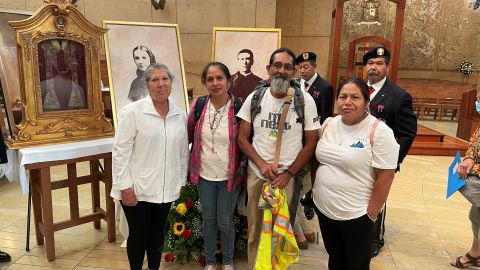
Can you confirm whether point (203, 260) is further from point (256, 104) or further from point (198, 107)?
point (256, 104)

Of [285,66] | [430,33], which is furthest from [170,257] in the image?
[430,33]

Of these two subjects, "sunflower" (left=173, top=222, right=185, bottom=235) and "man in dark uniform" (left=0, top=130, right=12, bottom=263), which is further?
"sunflower" (left=173, top=222, right=185, bottom=235)

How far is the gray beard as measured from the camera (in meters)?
2.28

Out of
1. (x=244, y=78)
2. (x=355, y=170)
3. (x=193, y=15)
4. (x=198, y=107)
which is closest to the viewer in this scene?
(x=355, y=170)

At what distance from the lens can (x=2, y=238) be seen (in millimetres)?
3322

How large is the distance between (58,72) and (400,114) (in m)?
2.62

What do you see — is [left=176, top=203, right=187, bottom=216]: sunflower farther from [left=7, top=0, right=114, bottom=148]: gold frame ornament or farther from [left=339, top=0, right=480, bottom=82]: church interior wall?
[left=339, top=0, right=480, bottom=82]: church interior wall

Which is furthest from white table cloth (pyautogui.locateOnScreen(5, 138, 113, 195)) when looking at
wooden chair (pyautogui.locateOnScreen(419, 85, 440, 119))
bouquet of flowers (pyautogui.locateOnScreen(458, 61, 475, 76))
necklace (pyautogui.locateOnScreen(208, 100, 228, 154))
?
bouquet of flowers (pyautogui.locateOnScreen(458, 61, 475, 76))

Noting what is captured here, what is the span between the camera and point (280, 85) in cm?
228

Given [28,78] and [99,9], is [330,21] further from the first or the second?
[28,78]

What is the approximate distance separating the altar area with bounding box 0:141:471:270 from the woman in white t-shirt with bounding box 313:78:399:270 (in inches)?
44.0

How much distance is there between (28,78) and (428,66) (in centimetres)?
1418

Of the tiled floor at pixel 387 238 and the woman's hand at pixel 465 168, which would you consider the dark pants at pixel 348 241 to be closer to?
the tiled floor at pixel 387 238

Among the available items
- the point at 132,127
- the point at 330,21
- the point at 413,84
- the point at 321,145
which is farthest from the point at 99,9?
the point at 413,84
